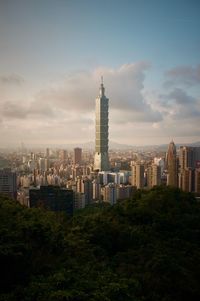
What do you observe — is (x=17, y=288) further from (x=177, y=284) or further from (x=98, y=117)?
(x=98, y=117)

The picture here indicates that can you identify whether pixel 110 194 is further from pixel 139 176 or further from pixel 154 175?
pixel 139 176

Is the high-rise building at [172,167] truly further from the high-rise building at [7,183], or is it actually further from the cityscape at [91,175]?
the high-rise building at [7,183]

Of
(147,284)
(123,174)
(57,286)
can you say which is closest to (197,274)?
(147,284)

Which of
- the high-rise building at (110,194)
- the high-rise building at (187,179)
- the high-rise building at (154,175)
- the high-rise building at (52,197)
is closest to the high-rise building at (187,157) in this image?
the high-rise building at (154,175)

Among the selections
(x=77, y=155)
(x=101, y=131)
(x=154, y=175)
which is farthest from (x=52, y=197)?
(x=77, y=155)

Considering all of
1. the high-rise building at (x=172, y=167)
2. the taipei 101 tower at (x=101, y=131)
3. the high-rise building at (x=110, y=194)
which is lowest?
the high-rise building at (x=110, y=194)

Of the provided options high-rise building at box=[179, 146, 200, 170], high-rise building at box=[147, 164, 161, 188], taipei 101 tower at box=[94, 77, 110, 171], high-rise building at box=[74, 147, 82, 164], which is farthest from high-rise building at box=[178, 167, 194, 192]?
high-rise building at box=[74, 147, 82, 164]
